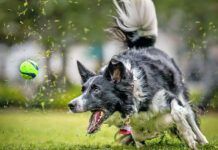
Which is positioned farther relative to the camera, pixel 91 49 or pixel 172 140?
pixel 91 49

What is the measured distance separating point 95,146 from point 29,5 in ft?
7.46

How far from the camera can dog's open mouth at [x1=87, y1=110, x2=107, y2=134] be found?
4781 mm

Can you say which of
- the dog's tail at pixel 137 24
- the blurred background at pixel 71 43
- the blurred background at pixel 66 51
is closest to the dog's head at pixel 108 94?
the dog's tail at pixel 137 24

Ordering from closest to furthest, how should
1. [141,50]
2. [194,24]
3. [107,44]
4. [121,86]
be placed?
[121,86] < [141,50] < [107,44] < [194,24]

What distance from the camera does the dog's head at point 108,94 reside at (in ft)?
15.8

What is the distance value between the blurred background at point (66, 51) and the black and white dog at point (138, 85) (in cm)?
109

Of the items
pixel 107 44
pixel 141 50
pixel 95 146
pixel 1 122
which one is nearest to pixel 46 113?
pixel 1 122

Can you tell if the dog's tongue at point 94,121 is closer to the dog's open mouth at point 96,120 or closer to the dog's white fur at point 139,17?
the dog's open mouth at point 96,120

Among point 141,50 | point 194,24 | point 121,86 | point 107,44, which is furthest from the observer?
point 194,24

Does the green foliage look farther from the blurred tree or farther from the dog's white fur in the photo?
the dog's white fur

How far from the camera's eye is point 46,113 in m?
6.95

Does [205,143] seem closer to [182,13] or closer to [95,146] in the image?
[95,146]

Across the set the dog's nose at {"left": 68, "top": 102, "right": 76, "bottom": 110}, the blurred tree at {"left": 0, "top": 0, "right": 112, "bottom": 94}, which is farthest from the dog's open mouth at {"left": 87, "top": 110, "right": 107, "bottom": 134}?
the blurred tree at {"left": 0, "top": 0, "right": 112, "bottom": 94}

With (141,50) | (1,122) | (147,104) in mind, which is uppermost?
(141,50)
